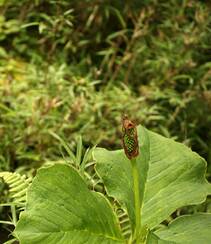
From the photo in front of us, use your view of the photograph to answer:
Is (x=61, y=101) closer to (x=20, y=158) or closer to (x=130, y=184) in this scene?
(x=20, y=158)

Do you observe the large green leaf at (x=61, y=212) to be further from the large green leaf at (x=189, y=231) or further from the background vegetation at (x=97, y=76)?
the background vegetation at (x=97, y=76)

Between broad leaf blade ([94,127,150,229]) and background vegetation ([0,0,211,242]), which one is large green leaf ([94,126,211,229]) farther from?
background vegetation ([0,0,211,242])

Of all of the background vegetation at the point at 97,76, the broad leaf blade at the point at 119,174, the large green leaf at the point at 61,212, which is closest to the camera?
the large green leaf at the point at 61,212

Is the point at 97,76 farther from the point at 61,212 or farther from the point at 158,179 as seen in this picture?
the point at 61,212

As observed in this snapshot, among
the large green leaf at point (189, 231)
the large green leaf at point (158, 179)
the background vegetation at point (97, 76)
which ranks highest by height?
the large green leaf at point (158, 179)

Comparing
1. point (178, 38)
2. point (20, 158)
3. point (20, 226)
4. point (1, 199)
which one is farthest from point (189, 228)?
point (178, 38)

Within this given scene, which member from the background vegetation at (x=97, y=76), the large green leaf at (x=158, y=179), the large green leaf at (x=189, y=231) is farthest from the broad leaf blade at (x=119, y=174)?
the background vegetation at (x=97, y=76)

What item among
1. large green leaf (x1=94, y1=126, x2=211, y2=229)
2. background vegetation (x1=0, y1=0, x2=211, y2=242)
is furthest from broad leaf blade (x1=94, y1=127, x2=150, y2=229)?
background vegetation (x1=0, y1=0, x2=211, y2=242)
